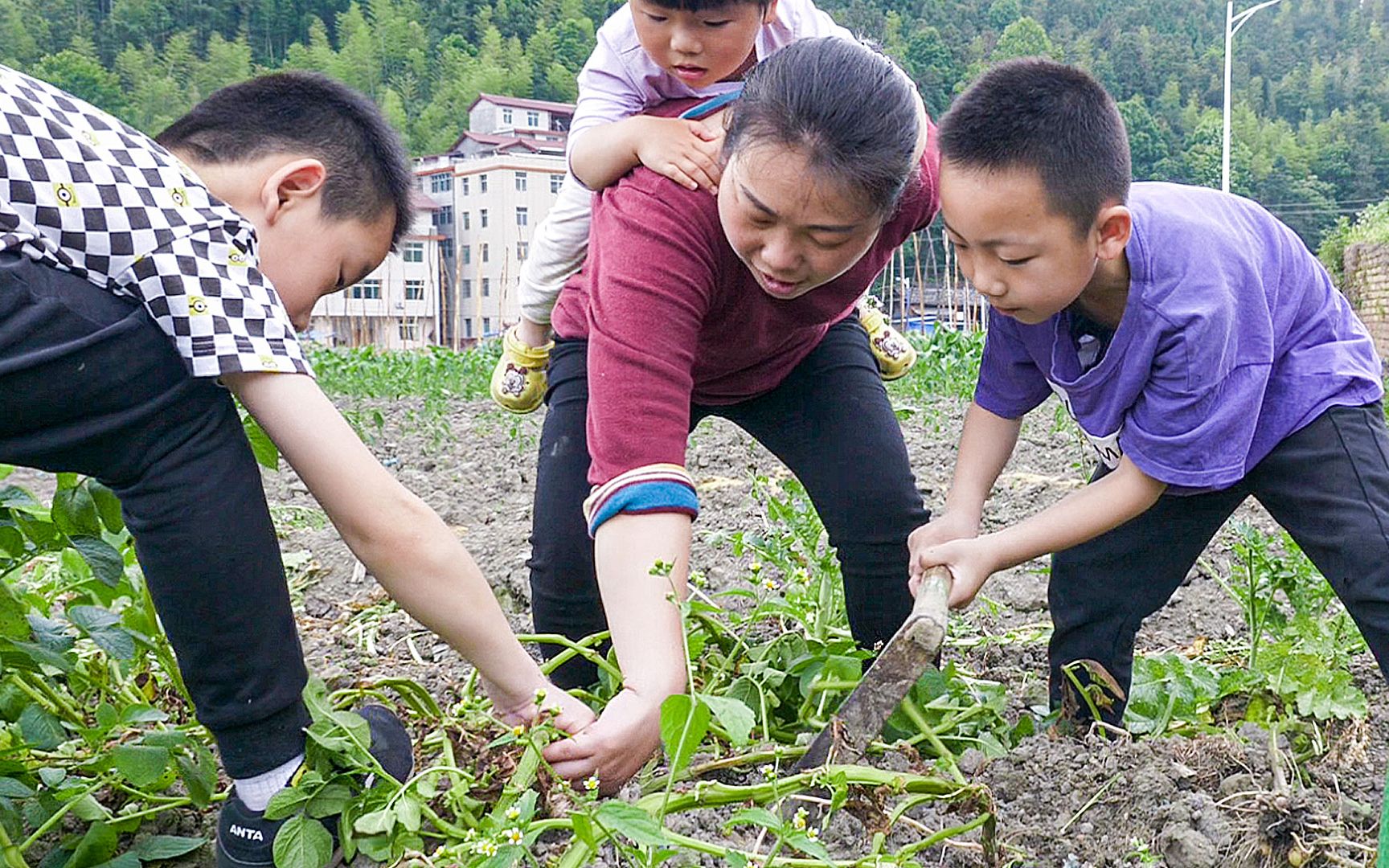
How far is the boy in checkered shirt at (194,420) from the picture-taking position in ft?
3.98

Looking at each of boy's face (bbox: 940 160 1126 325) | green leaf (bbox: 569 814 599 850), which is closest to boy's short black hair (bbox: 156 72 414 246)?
boy's face (bbox: 940 160 1126 325)

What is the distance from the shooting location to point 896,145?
1.49 meters

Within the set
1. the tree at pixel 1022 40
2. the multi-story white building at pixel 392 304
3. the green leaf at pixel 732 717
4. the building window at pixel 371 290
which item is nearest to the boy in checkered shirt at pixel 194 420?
the green leaf at pixel 732 717

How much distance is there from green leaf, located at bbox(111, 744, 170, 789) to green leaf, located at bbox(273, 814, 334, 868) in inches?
7.1

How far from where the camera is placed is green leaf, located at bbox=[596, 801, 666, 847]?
3.22 ft

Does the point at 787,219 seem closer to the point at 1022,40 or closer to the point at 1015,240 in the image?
the point at 1015,240

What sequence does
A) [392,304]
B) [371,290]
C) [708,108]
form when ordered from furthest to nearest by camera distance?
[371,290], [392,304], [708,108]

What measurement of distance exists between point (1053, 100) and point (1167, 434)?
45cm

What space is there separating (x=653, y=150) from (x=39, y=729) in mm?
1068

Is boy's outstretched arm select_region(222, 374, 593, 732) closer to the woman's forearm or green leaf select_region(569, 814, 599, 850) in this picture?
the woman's forearm

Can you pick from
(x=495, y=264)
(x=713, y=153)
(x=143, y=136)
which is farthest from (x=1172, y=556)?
(x=495, y=264)

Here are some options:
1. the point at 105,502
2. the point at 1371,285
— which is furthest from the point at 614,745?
the point at 1371,285

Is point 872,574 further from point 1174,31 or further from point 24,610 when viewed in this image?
point 1174,31

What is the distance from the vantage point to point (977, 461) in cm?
188
